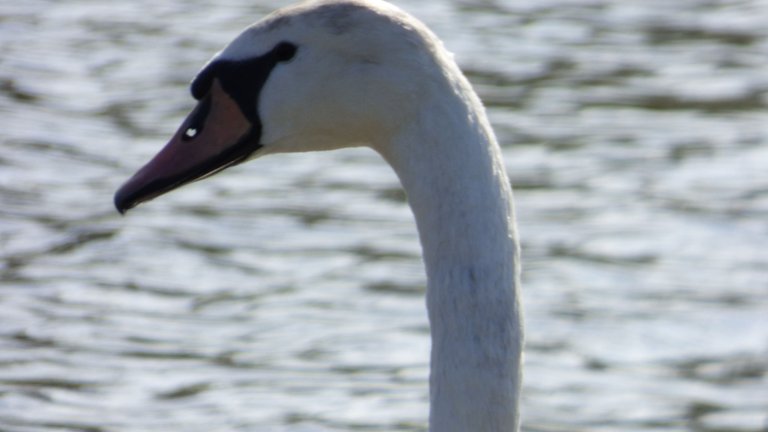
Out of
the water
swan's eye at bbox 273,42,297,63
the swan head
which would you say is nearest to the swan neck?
the swan head

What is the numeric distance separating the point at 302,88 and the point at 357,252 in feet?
12.1

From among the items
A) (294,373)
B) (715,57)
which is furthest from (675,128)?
(294,373)

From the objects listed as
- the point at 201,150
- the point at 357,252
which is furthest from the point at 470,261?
the point at 357,252

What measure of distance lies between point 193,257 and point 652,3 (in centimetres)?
525

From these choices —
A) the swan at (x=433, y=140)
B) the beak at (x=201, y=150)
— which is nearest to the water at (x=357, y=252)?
the beak at (x=201, y=150)

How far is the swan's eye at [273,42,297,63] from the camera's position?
341cm

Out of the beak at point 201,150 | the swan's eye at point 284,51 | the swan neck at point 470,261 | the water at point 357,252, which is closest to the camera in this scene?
the swan neck at point 470,261

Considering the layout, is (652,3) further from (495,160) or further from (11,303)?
(495,160)

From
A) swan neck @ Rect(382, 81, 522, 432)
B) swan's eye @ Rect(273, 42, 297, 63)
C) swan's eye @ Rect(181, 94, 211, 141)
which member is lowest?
swan neck @ Rect(382, 81, 522, 432)

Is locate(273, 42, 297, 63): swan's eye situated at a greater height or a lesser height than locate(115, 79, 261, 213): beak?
greater

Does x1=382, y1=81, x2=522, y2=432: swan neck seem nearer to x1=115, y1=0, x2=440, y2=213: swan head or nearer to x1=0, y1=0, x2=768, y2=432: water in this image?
x1=115, y1=0, x2=440, y2=213: swan head

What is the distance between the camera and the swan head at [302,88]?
3291 millimetres

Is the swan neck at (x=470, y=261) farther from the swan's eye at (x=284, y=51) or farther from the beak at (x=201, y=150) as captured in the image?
the beak at (x=201, y=150)

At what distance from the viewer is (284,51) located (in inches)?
135
